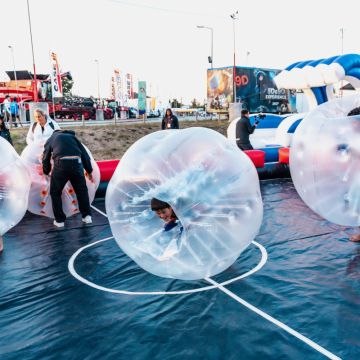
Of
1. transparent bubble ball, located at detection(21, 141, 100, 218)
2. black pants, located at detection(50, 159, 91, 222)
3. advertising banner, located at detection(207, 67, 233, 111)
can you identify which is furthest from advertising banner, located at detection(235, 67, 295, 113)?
black pants, located at detection(50, 159, 91, 222)

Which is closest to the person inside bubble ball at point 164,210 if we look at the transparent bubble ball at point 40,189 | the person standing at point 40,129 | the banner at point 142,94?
the transparent bubble ball at point 40,189

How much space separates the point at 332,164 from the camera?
12.5 feet

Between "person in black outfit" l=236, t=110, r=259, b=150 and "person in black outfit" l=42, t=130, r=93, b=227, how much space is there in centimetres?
436

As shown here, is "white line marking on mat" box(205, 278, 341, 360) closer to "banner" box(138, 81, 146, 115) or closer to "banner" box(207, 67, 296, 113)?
"banner" box(138, 81, 146, 115)

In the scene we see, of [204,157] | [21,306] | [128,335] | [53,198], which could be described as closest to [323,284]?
[204,157]

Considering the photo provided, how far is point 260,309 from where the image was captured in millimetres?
3037

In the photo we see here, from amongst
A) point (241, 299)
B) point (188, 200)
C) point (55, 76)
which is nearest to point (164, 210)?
point (188, 200)

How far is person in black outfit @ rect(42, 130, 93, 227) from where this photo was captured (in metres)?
5.07

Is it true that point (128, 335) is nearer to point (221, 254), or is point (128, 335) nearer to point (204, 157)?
point (221, 254)

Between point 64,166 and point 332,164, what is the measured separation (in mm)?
3115

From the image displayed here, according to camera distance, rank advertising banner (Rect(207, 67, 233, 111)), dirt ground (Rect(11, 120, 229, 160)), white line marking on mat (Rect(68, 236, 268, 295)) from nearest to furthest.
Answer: white line marking on mat (Rect(68, 236, 268, 295)), dirt ground (Rect(11, 120, 229, 160)), advertising banner (Rect(207, 67, 233, 111))

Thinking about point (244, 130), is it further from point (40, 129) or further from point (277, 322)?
point (277, 322)

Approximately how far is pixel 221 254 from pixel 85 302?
1165mm

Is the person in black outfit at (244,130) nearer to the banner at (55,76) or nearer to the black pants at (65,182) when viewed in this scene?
the black pants at (65,182)
